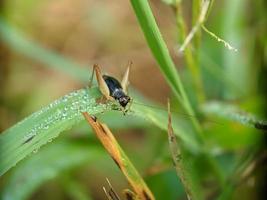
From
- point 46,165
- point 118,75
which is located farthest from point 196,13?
point 118,75

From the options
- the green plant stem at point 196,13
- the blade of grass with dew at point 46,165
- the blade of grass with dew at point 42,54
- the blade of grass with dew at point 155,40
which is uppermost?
the blade of grass with dew at point 42,54

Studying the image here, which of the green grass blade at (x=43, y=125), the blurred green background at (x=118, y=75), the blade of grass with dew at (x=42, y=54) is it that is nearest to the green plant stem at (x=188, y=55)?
the blurred green background at (x=118, y=75)

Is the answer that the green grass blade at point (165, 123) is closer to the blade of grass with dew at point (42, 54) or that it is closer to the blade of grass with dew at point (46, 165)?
the blade of grass with dew at point (46, 165)

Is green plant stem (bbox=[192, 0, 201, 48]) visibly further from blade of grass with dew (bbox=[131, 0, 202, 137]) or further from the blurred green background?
blade of grass with dew (bbox=[131, 0, 202, 137])

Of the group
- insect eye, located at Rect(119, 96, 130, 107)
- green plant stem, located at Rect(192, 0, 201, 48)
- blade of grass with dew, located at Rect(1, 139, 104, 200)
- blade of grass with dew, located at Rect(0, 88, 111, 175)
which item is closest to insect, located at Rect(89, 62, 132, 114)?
insect eye, located at Rect(119, 96, 130, 107)

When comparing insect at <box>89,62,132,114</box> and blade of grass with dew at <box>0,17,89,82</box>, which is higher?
blade of grass with dew at <box>0,17,89,82</box>

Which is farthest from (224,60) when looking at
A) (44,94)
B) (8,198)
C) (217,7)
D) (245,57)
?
(8,198)

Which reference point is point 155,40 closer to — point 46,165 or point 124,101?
point 124,101
